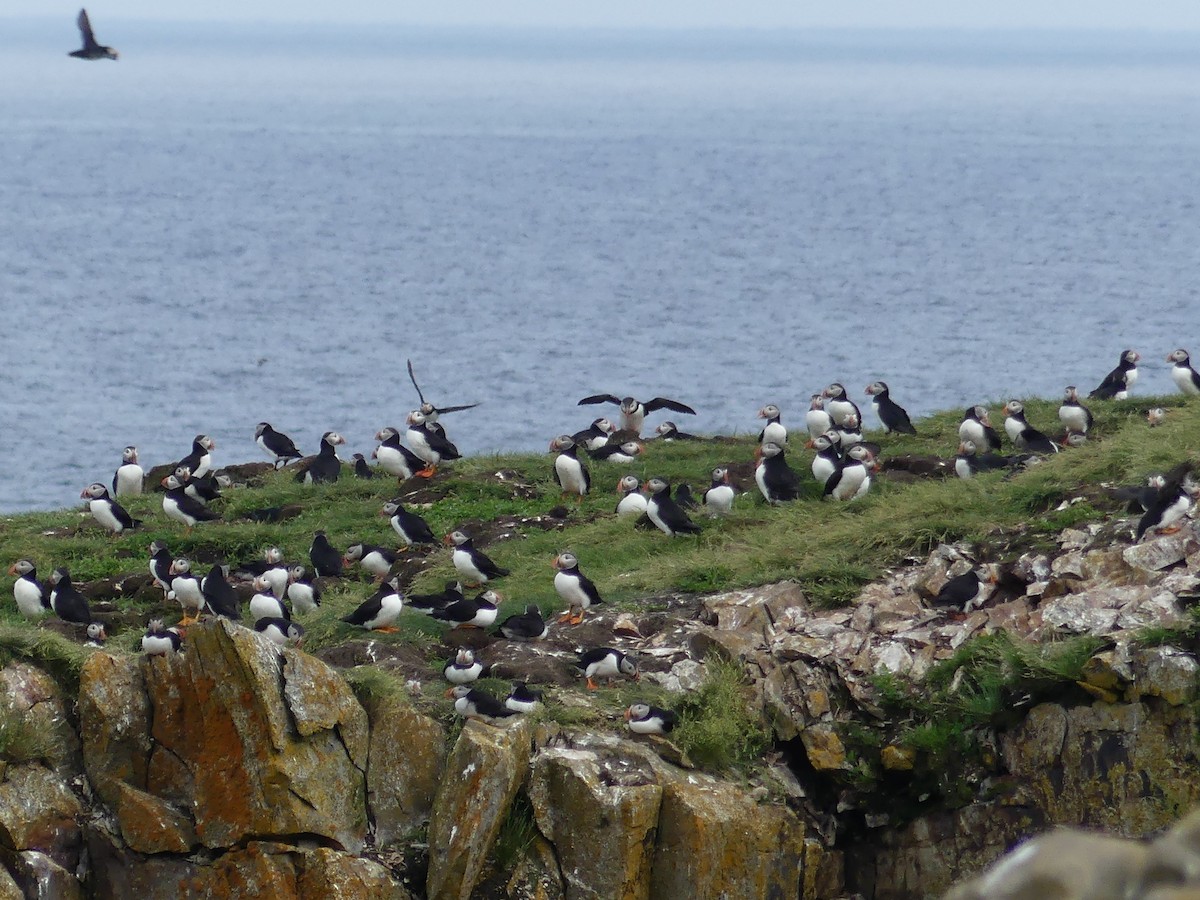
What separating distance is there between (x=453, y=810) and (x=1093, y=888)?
828 centimetres

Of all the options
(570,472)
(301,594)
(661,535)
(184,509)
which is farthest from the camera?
(570,472)

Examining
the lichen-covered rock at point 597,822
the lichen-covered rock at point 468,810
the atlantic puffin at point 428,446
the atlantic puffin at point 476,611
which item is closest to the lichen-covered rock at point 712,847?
the lichen-covered rock at point 597,822

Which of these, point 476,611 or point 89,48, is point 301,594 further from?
point 89,48

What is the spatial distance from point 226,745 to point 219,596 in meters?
4.25

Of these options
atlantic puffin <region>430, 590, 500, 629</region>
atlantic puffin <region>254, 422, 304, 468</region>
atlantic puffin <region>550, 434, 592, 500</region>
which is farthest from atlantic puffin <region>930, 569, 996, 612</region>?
atlantic puffin <region>254, 422, 304, 468</region>

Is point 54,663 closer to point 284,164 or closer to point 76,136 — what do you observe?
point 284,164

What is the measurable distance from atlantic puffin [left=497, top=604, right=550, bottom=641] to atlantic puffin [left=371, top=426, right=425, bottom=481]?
26.8 ft

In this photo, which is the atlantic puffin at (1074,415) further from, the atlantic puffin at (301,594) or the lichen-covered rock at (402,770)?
the lichen-covered rock at (402,770)

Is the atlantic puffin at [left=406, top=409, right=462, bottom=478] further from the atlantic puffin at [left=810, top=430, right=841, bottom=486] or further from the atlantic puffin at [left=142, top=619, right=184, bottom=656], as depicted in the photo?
the atlantic puffin at [left=142, top=619, right=184, bottom=656]

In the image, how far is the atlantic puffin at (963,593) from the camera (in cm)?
1542

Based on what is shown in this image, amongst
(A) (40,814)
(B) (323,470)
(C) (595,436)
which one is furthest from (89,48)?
(A) (40,814)

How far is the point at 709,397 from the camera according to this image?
45375mm

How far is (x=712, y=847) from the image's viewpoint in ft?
44.1

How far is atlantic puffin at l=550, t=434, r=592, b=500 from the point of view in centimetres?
2223
